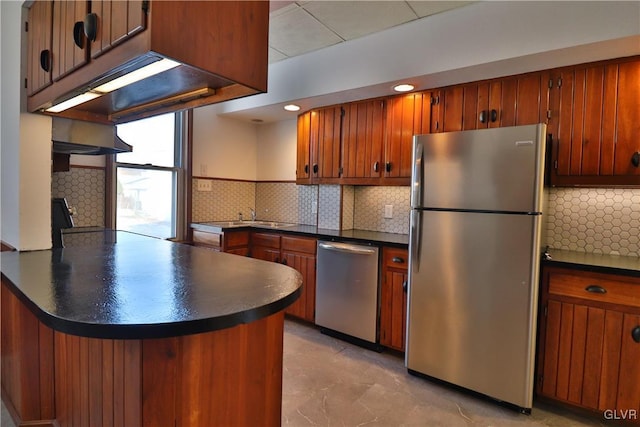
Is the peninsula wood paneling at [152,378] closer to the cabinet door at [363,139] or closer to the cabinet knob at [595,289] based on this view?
the cabinet knob at [595,289]

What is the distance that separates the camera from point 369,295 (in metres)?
2.82

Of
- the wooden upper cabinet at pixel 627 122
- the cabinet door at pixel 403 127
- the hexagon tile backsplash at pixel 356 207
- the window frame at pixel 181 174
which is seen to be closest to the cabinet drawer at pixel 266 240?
the hexagon tile backsplash at pixel 356 207

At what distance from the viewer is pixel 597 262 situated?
1.99 metres

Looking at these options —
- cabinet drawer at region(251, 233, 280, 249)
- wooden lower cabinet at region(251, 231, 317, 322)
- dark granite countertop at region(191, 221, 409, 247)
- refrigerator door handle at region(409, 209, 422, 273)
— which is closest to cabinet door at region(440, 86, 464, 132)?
refrigerator door handle at region(409, 209, 422, 273)

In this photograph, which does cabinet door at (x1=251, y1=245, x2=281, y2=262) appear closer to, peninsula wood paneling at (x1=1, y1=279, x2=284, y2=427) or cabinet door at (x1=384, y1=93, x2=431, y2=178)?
cabinet door at (x1=384, y1=93, x2=431, y2=178)

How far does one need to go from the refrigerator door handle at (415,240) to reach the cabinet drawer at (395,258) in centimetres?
23

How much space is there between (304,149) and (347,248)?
1199mm

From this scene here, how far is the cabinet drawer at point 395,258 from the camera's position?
8.68 ft

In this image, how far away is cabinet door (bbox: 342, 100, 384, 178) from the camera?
3.02 metres

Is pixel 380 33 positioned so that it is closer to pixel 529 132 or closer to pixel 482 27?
pixel 482 27

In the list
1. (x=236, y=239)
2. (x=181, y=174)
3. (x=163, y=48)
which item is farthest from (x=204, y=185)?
(x=163, y=48)

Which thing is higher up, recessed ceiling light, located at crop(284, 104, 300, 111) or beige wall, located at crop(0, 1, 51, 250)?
recessed ceiling light, located at crop(284, 104, 300, 111)

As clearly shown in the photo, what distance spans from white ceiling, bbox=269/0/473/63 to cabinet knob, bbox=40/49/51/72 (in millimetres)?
1343

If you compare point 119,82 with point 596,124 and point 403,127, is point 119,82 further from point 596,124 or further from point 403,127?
point 596,124
